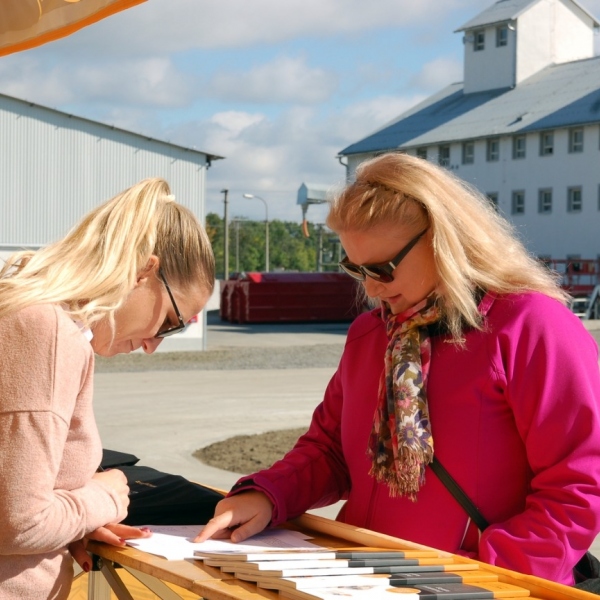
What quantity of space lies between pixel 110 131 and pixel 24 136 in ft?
6.92

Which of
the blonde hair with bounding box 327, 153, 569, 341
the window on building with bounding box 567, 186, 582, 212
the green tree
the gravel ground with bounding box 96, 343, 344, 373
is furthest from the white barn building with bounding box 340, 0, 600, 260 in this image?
the blonde hair with bounding box 327, 153, 569, 341

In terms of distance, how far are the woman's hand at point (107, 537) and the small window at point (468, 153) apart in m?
63.8

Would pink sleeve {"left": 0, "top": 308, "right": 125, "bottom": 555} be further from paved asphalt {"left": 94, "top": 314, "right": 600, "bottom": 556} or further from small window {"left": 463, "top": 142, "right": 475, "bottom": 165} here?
small window {"left": 463, "top": 142, "right": 475, "bottom": 165}

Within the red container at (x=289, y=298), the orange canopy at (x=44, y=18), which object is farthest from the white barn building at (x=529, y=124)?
the orange canopy at (x=44, y=18)

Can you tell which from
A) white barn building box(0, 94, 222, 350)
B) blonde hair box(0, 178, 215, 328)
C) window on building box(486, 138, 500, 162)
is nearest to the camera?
blonde hair box(0, 178, 215, 328)

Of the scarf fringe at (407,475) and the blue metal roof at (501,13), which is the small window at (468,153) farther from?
the scarf fringe at (407,475)

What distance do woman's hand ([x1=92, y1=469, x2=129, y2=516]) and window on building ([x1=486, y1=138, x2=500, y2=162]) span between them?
2457 inches

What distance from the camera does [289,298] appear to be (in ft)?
133

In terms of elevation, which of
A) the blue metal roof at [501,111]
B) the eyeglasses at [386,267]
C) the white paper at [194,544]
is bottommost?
the white paper at [194,544]

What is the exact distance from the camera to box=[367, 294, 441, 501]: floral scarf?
9.17 ft

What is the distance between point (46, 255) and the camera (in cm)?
255

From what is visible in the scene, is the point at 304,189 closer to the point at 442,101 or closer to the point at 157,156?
the point at 442,101

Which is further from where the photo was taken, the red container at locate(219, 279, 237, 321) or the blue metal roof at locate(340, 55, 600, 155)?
the blue metal roof at locate(340, 55, 600, 155)

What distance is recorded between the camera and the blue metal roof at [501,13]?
63844mm
